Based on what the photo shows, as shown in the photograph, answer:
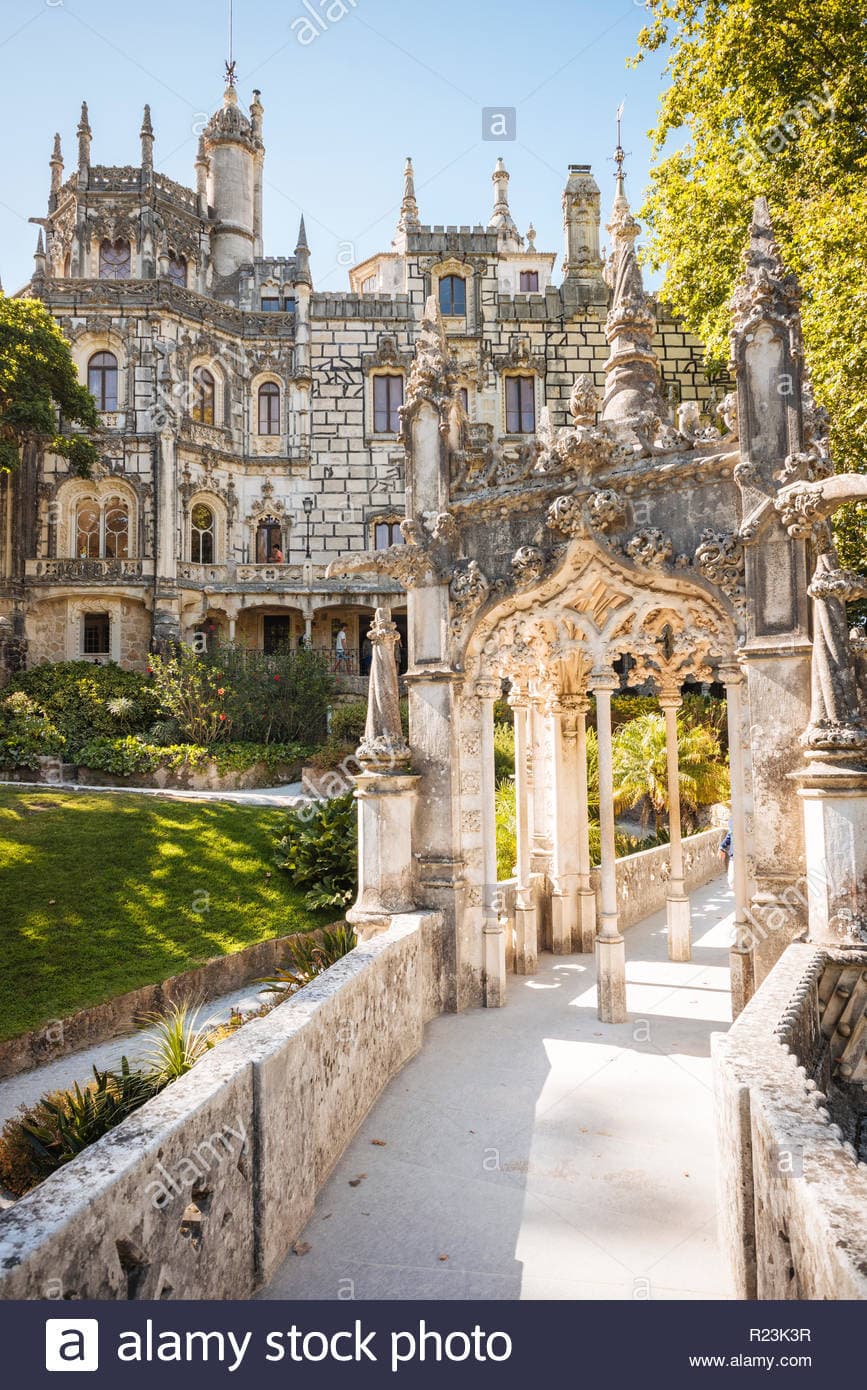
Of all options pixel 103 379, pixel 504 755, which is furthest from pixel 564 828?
pixel 103 379

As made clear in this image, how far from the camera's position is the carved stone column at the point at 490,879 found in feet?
27.0

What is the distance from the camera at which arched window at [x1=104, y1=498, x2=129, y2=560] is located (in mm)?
31859

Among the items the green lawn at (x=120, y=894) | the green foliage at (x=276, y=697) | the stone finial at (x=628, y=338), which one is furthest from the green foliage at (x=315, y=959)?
the green foliage at (x=276, y=697)

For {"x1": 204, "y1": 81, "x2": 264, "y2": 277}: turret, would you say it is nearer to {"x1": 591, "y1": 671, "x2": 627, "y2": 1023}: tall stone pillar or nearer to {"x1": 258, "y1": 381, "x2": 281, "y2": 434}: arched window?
{"x1": 258, "y1": 381, "x2": 281, "y2": 434}: arched window

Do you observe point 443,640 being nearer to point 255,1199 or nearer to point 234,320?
point 255,1199

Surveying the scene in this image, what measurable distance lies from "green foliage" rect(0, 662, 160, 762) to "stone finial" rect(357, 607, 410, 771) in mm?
16182

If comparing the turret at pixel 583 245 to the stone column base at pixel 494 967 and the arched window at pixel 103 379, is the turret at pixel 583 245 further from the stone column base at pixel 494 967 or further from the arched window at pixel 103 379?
the stone column base at pixel 494 967

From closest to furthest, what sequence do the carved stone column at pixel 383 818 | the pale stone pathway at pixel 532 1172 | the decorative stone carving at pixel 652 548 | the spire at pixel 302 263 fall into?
the pale stone pathway at pixel 532 1172 → the decorative stone carving at pixel 652 548 → the carved stone column at pixel 383 818 → the spire at pixel 302 263

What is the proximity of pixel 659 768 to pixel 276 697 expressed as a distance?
1198 centimetres

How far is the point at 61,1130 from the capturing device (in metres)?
5.94

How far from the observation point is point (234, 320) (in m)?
34.1

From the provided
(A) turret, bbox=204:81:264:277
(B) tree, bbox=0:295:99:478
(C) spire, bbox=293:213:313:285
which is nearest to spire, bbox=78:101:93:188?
(A) turret, bbox=204:81:264:277

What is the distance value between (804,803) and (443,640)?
3.77 meters
